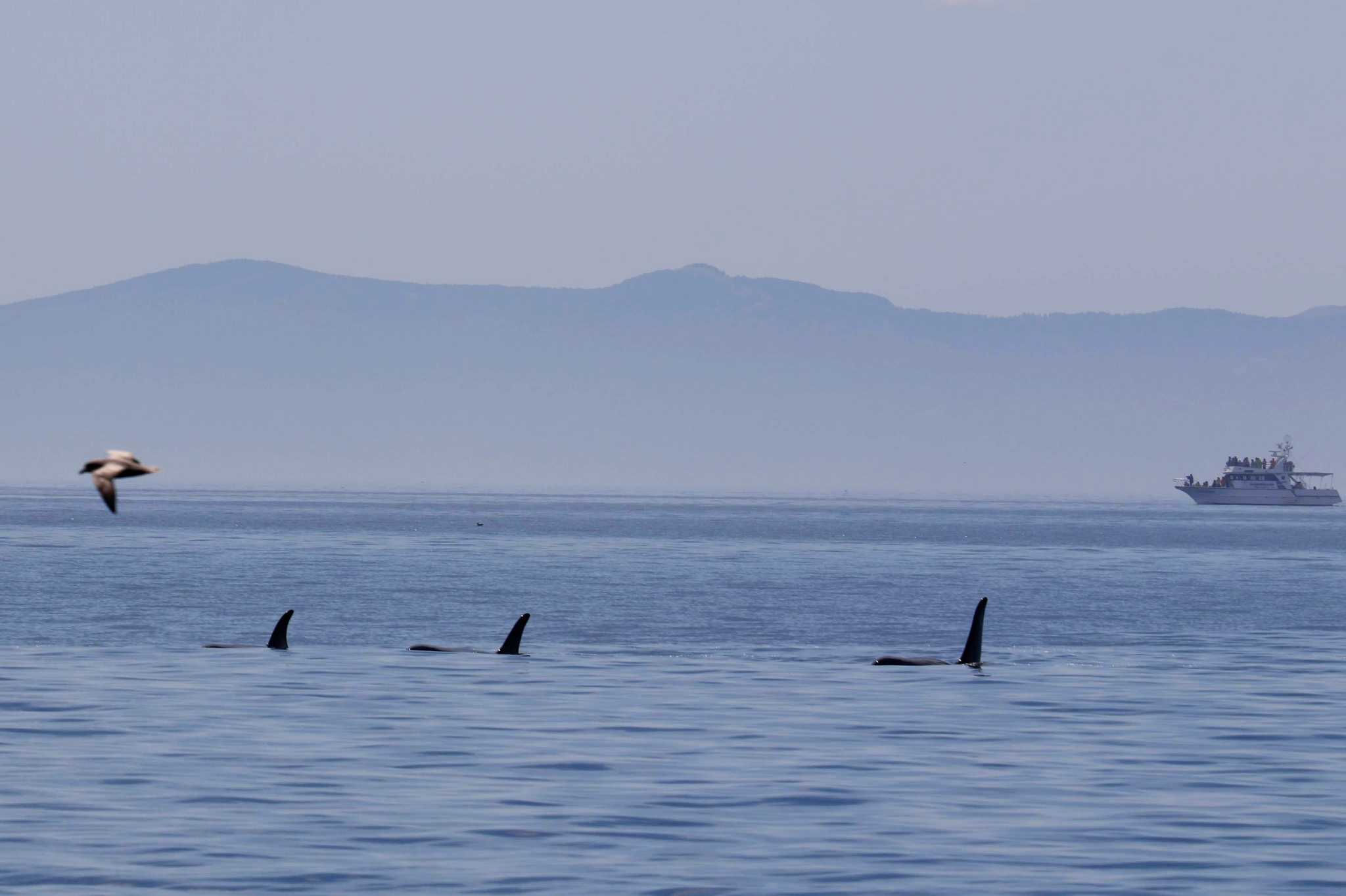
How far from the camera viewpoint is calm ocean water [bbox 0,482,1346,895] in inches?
827

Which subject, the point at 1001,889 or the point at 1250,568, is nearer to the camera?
the point at 1001,889

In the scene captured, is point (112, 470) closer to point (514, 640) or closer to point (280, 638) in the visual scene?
point (514, 640)

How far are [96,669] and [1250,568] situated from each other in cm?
7565

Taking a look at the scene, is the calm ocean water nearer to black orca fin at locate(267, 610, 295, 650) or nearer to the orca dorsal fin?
the orca dorsal fin

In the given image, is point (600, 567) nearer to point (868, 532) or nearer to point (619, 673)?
point (619, 673)

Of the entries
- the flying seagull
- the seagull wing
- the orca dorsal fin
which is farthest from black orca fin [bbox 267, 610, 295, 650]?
the seagull wing

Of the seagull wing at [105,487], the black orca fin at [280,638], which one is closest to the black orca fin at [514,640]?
the black orca fin at [280,638]

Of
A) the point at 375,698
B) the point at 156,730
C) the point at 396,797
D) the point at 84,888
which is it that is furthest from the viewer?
the point at 375,698

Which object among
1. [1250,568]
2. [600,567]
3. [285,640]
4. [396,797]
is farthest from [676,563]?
[396,797]

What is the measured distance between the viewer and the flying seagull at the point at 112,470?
63.0ft

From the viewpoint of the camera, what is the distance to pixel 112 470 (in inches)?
787

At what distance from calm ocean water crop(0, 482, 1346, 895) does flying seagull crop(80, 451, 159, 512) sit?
3386mm

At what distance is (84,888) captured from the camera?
64.2ft

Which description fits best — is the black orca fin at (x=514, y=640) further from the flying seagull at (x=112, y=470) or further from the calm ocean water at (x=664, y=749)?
the flying seagull at (x=112, y=470)
